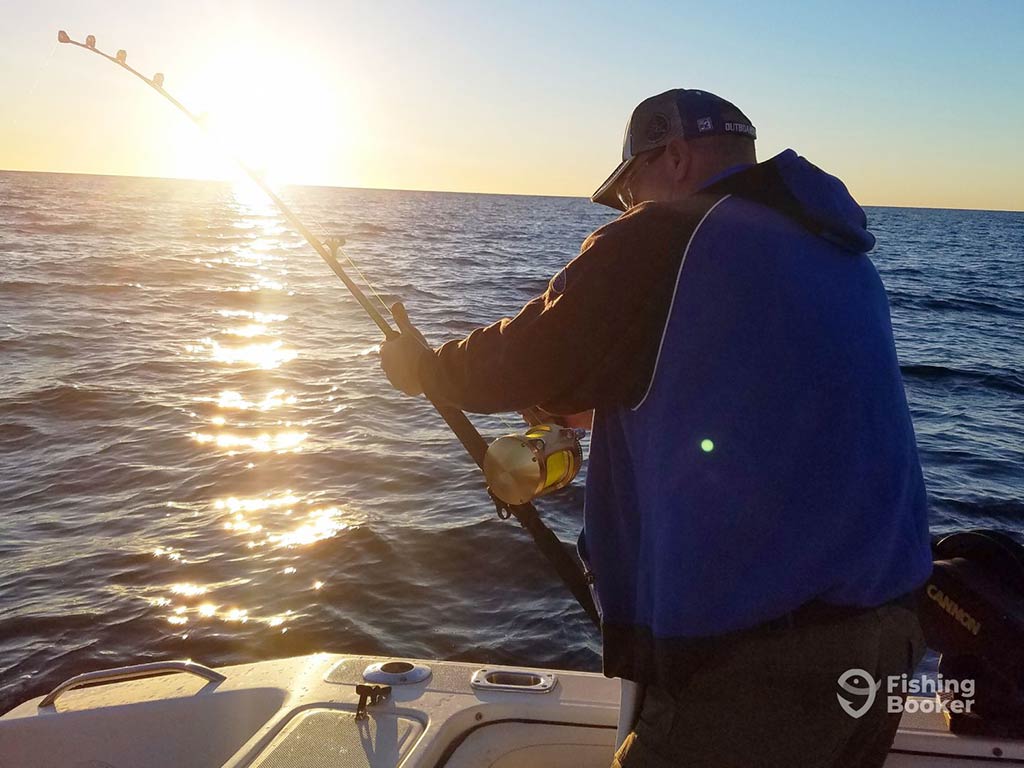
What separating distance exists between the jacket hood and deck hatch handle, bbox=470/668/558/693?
6.60ft

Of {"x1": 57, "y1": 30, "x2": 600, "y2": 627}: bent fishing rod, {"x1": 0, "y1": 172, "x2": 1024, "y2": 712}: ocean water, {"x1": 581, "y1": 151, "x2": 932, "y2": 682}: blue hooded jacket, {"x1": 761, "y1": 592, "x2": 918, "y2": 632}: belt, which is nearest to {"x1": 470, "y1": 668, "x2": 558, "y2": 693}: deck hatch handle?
{"x1": 57, "y1": 30, "x2": 600, "y2": 627}: bent fishing rod

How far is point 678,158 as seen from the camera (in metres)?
1.99

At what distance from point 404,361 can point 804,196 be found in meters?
1.09

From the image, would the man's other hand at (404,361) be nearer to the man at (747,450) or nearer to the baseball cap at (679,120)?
the man at (747,450)

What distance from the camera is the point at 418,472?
26.5 feet

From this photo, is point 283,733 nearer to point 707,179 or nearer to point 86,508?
point 707,179

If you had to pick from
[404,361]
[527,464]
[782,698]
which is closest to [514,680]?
[527,464]

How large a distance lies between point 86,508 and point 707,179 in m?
6.71

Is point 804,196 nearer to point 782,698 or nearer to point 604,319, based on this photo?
point 604,319

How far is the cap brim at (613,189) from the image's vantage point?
2.09 meters

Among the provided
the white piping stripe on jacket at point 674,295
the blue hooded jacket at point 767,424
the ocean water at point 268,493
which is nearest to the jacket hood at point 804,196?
the blue hooded jacket at point 767,424

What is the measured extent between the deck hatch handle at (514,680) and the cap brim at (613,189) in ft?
5.81

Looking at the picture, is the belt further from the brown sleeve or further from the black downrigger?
the black downrigger

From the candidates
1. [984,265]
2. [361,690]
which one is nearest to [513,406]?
[361,690]
